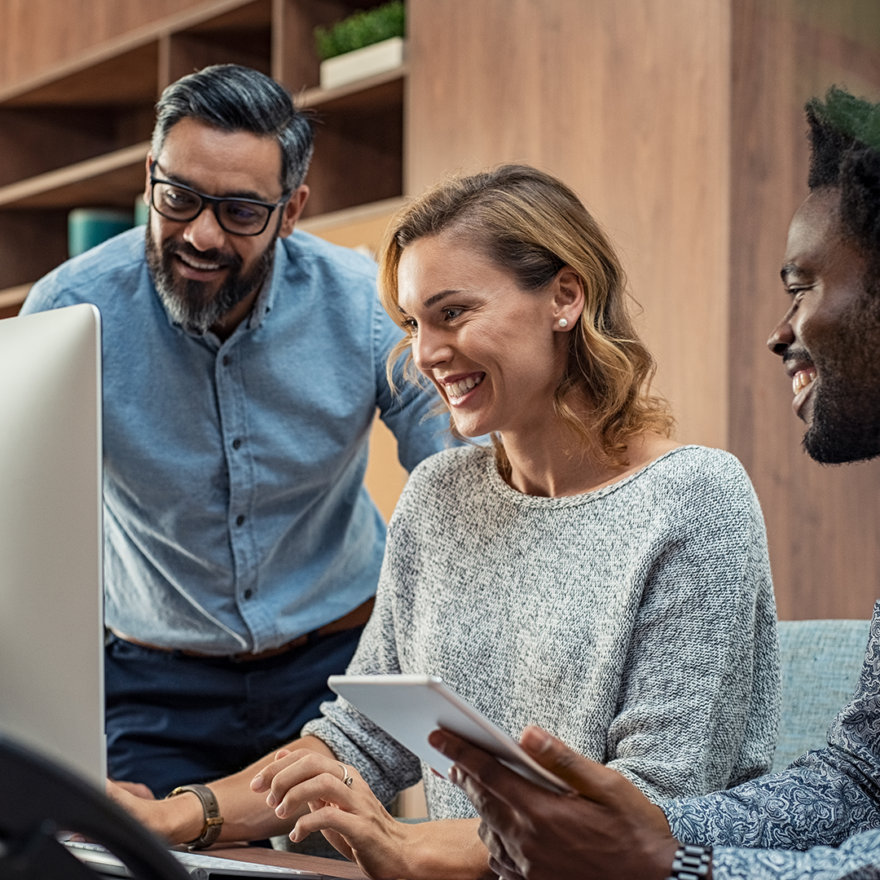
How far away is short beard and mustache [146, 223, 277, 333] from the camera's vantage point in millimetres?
1710

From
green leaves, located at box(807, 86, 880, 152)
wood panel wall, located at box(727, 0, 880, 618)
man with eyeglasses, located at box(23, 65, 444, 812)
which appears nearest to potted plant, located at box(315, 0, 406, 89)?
wood panel wall, located at box(727, 0, 880, 618)

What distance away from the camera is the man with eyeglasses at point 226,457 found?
1767mm

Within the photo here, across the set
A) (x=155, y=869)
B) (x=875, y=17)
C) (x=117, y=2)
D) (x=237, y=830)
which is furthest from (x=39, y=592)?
(x=117, y=2)

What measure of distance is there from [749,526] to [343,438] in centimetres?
76

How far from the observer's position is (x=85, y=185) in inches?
162

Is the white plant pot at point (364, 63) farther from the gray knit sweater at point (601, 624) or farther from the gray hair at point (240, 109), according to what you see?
the gray knit sweater at point (601, 624)

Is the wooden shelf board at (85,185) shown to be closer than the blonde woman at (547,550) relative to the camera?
No

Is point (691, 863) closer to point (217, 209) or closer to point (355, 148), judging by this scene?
point (217, 209)

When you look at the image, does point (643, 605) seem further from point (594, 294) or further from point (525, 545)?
point (594, 294)

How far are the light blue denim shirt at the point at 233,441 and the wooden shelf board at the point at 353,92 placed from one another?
135 cm

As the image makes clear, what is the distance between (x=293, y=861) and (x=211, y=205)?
921mm

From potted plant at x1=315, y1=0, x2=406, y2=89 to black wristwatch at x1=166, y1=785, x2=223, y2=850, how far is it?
2.24 metres

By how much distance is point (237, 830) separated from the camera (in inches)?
50.6

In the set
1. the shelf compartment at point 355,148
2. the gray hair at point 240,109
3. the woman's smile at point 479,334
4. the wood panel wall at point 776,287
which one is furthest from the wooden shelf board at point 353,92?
the woman's smile at point 479,334
